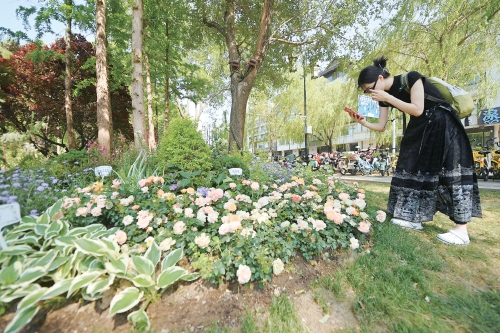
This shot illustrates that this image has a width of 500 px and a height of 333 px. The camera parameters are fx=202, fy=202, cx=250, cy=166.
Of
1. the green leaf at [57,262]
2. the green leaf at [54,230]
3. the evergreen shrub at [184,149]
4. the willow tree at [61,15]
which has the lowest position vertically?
the green leaf at [57,262]

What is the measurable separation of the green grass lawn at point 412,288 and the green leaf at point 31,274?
89 cm

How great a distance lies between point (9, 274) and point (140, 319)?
678 millimetres

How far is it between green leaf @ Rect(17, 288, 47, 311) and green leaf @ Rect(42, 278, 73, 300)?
0.9 inches

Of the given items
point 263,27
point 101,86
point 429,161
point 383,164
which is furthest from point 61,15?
point 383,164

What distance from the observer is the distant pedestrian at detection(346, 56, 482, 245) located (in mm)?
Result: 1740

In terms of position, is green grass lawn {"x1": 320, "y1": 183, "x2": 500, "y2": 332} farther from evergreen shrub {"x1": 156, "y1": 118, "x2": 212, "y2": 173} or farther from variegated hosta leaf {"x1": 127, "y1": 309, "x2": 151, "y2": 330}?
evergreen shrub {"x1": 156, "y1": 118, "x2": 212, "y2": 173}

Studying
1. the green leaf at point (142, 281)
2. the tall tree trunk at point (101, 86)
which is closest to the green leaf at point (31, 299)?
the green leaf at point (142, 281)

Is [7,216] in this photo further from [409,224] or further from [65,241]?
[409,224]

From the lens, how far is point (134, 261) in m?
1.09

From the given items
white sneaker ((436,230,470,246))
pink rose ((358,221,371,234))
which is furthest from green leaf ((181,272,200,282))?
white sneaker ((436,230,470,246))

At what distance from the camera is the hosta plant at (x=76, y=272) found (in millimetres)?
909

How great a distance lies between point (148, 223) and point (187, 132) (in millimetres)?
1462

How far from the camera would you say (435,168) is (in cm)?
182

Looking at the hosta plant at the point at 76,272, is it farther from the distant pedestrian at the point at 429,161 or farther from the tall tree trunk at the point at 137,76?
the tall tree trunk at the point at 137,76
